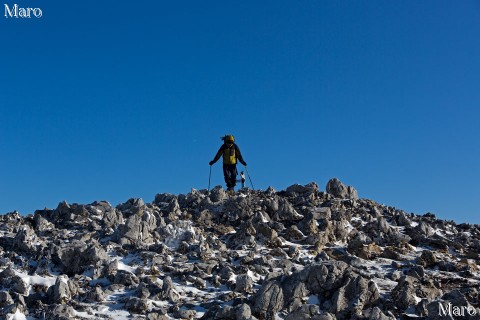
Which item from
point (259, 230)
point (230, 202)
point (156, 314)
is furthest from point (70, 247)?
point (230, 202)

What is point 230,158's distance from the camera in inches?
1135

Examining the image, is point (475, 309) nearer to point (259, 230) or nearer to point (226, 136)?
point (259, 230)

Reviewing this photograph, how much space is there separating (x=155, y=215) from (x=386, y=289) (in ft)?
33.6

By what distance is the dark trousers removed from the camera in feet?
95.8

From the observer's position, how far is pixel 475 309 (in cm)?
1346

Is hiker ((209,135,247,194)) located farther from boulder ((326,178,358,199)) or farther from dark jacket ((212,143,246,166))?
boulder ((326,178,358,199))

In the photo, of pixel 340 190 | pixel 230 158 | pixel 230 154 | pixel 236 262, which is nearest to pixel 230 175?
pixel 230 158

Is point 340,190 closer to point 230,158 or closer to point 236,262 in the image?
point 230,158

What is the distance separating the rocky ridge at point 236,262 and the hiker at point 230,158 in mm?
3545

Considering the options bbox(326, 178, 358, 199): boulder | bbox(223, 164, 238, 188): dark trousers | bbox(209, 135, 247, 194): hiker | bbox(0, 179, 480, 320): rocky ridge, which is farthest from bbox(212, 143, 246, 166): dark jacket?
bbox(326, 178, 358, 199): boulder

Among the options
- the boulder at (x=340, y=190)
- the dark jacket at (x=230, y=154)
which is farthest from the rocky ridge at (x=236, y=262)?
the dark jacket at (x=230, y=154)

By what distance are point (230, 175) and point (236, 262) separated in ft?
41.0

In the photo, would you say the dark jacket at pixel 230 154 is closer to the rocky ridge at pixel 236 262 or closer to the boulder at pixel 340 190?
the rocky ridge at pixel 236 262

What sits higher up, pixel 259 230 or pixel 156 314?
pixel 259 230
